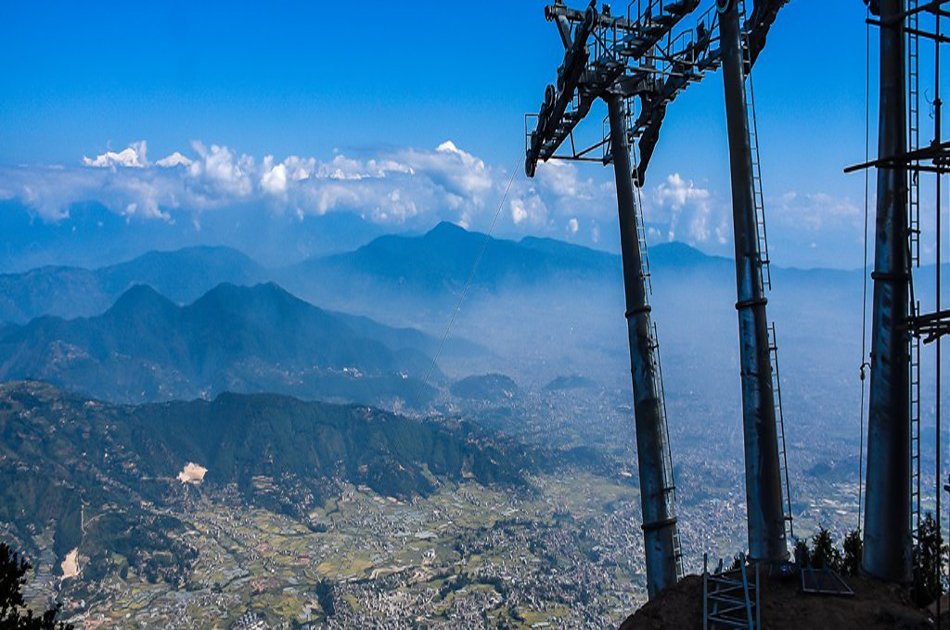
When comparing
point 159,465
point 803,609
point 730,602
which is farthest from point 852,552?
point 159,465

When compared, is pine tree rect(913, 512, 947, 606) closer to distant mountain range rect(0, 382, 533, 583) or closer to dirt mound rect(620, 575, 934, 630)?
dirt mound rect(620, 575, 934, 630)

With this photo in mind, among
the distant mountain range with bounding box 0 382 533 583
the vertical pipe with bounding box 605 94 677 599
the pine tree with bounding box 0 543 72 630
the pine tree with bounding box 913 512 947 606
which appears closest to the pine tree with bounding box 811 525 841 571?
the pine tree with bounding box 913 512 947 606

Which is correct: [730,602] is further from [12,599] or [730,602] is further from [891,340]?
[12,599]

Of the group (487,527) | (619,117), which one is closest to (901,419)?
(619,117)

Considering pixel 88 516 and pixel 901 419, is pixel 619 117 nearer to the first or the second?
pixel 901 419

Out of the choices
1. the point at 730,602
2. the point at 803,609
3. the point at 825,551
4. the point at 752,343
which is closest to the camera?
the point at 803,609

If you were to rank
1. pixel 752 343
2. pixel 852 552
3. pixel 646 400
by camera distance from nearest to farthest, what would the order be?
pixel 752 343 < pixel 646 400 < pixel 852 552

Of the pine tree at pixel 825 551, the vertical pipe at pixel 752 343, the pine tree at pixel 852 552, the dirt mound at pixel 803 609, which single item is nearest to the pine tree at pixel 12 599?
the dirt mound at pixel 803 609
